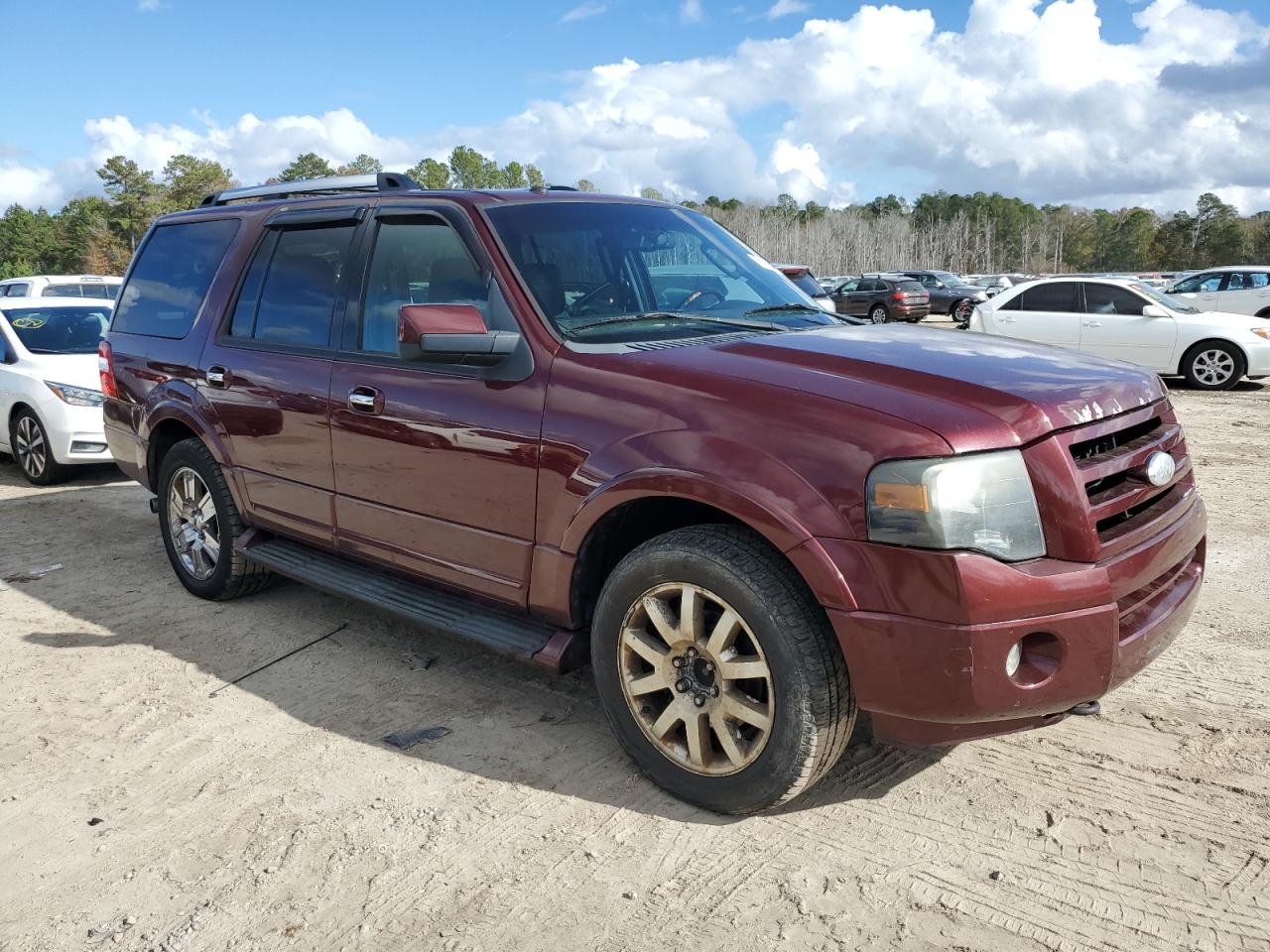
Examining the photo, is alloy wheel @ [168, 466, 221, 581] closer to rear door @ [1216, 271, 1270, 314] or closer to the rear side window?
the rear side window

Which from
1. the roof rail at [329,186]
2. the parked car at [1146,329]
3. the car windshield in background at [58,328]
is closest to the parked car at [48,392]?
the car windshield in background at [58,328]

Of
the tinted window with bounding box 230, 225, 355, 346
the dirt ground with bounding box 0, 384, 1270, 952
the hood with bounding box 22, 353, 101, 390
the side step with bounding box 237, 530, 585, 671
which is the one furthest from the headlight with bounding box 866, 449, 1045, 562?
the hood with bounding box 22, 353, 101, 390

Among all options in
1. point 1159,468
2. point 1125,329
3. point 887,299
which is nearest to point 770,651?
point 1159,468

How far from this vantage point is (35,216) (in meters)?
113

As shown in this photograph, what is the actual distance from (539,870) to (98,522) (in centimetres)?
574

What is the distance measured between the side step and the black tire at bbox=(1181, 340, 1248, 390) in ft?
44.0

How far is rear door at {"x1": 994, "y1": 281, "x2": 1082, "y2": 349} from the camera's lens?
572 inches

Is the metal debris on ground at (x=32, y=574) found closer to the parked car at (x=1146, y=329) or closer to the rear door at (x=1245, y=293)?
the parked car at (x=1146, y=329)

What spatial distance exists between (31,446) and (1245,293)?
19.9 metres

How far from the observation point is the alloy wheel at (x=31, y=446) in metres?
8.48

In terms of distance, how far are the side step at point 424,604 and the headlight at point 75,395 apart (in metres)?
4.68

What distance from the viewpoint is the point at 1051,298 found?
14.8 meters

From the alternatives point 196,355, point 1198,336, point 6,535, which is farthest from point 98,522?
point 1198,336

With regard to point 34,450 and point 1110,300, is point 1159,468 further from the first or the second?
point 1110,300
